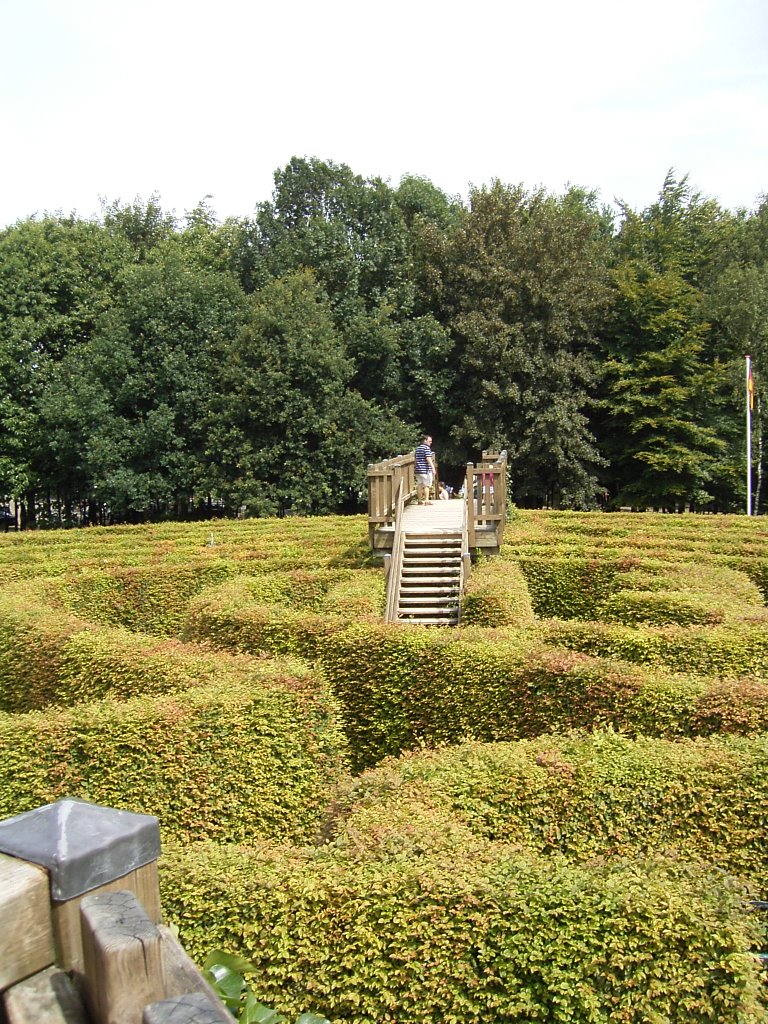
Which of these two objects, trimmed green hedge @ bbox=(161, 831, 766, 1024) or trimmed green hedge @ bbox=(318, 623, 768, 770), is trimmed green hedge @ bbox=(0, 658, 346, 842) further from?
trimmed green hedge @ bbox=(161, 831, 766, 1024)

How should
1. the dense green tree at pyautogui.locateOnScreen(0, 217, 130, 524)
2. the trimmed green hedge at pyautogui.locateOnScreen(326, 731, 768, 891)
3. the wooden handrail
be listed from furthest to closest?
the dense green tree at pyautogui.locateOnScreen(0, 217, 130, 524)
the wooden handrail
the trimmed green hedge at pyautogui.locateOnScreen(326, 731, 768, 891)

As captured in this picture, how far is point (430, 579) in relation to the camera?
47.4 ft

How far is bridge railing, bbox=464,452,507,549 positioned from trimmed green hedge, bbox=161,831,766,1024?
420 inches

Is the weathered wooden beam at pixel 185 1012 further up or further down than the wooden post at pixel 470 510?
further down

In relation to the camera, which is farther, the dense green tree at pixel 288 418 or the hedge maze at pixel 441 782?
the dense green tree at pixel 288 418

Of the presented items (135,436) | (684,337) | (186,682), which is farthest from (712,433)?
(186,682)

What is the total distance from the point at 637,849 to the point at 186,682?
4494 mm

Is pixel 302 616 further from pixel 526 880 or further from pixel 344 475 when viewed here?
pixel 344 475

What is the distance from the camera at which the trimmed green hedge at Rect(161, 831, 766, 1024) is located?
13.7 feet

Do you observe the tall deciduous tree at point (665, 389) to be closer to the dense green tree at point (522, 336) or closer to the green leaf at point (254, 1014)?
the dense green tree at point (522, 336)

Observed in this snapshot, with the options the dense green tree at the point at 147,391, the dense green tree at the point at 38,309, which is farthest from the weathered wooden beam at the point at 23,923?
the dense green tree at the point at 38,309

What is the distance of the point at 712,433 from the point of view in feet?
104

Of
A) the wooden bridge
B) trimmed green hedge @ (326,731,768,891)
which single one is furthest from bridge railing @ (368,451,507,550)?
trimmed green hedge @ (326,731,768,891)

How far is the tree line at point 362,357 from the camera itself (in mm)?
→ 28594
